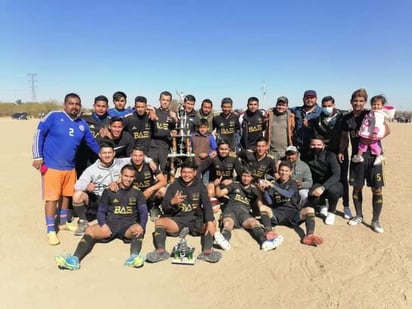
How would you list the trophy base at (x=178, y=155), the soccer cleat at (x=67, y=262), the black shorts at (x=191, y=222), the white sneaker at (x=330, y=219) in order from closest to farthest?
the soccer cleat at (x=67, y=262)
the black shorts at (x=191, y=222)
the white sneaker at (x=330, y=219)
the trophy base at (x=178, y=155)

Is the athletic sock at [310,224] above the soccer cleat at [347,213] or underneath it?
above

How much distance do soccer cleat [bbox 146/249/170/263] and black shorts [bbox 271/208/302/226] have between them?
2144mm

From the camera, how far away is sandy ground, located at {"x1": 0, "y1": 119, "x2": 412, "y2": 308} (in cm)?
393

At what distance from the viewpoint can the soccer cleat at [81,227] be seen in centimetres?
578

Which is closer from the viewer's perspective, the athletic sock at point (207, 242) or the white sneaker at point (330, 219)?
the athletic sock at point (207, 242)

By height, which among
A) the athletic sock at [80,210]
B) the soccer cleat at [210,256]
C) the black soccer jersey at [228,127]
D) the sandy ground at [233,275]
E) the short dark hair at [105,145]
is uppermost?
the black soccer jersey at [228,127]

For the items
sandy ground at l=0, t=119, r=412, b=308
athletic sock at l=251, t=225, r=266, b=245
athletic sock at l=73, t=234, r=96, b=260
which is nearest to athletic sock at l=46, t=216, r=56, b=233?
sandy ground at l=0, t=119, r=412, b=308

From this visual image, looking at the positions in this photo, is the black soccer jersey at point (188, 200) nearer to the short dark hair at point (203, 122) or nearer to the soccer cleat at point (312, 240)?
the soccer cleat at point (312, 240)


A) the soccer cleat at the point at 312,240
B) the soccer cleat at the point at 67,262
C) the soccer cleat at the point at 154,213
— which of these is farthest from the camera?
the soccer cleat at the point at 154,213

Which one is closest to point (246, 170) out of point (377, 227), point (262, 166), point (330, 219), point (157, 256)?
point (262, 166)

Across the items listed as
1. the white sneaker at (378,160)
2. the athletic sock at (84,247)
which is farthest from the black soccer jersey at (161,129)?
the white sneaker at (378,160)

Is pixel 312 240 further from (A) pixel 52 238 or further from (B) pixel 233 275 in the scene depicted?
(A) pixel 52 238

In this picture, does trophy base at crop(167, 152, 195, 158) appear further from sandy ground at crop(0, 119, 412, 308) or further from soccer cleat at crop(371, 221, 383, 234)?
soccer cleat at crop(371, 221, 383, 234)

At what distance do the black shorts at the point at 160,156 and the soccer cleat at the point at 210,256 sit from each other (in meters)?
2.83
